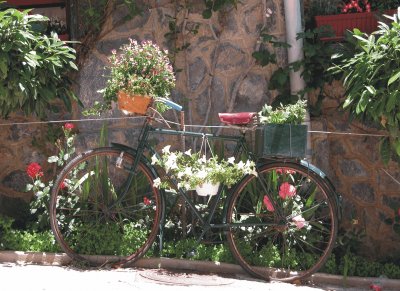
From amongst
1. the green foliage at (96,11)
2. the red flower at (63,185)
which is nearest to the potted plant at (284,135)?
the red flower at (63,185)

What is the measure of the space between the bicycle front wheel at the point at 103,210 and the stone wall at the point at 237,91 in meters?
0.57

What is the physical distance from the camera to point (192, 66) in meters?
5.98

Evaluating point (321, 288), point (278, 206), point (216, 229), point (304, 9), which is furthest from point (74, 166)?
point (304, 9)

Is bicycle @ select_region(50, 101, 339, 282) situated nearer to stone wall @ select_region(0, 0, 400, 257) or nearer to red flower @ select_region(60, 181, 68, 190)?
red flower @ select_region(60, 181, 68, 190)

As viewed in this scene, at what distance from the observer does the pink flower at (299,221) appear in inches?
203

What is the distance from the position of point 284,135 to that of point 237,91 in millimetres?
1052

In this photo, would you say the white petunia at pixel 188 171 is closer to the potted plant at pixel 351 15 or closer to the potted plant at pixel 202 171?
the potted plant at pixel 202 171

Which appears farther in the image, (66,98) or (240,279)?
(66,98)

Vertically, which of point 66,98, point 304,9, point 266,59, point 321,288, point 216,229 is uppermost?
point 304,9

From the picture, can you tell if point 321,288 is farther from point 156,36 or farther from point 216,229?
point 156,36

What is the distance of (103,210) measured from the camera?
5.38 meters

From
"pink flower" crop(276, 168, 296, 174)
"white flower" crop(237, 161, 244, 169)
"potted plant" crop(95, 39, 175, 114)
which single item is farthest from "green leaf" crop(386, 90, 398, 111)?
"potted plant" crop(95, 39, 175, 114)

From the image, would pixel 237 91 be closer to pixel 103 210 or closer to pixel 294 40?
A: pixel 294 40

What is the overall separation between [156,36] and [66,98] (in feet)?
3.08
